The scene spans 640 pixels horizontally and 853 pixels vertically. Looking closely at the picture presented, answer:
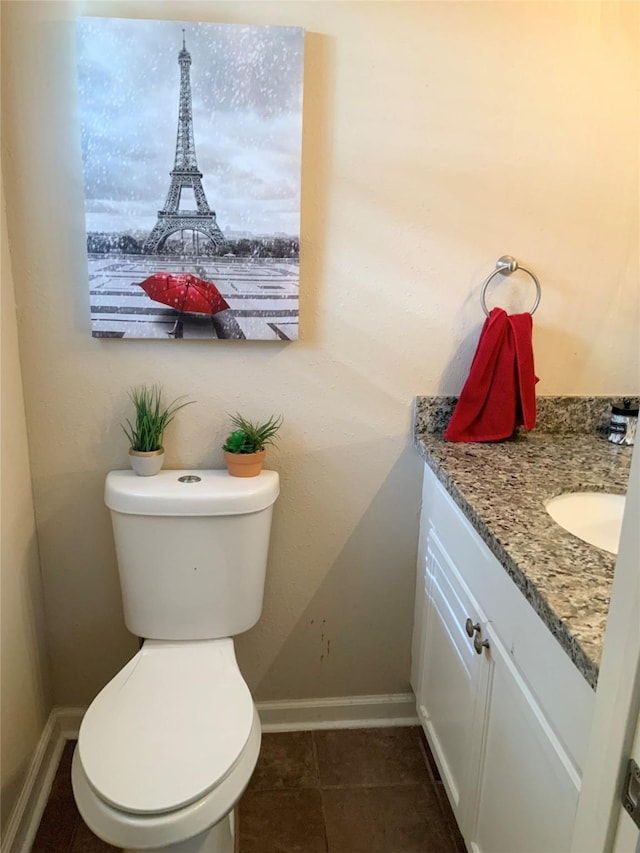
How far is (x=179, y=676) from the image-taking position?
4.94ft

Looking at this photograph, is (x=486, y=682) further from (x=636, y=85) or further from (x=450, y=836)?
(x=636, y=85)

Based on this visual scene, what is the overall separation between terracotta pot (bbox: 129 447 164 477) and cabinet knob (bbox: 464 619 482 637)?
810 millimetres

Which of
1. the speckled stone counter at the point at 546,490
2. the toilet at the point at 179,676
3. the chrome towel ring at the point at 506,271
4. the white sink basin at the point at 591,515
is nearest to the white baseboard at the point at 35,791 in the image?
the toilet at the point at 179,676

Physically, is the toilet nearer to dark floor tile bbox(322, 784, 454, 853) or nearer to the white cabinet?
dark floor tile bbox(322, 784, 454, 853)

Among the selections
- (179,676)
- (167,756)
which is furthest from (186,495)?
(167,756)

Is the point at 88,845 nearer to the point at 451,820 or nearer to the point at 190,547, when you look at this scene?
the point at 190,547

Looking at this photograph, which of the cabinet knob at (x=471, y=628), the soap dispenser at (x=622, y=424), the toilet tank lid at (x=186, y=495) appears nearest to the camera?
the cabinet knob at (x=471, y=628)

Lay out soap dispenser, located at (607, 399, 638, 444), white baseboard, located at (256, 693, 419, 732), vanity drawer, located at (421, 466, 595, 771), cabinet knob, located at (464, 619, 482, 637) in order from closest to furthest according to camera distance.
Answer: vanity drawer, located at (421, 466, 595, 771)
cabinet knob, located at (464, 619, 482, 637)
soap dispenser, located at (607, 399, 638, 444)
white baseboard, located at (256, 693, 419, 732)

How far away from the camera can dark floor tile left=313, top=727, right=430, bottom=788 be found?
1813mm

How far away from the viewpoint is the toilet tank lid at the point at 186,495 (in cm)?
156

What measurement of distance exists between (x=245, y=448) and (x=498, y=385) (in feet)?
2.10

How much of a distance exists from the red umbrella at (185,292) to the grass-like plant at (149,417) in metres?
0.22

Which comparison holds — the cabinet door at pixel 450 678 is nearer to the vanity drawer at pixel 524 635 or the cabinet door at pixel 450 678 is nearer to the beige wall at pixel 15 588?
the vanity drawer at pixel 524 635

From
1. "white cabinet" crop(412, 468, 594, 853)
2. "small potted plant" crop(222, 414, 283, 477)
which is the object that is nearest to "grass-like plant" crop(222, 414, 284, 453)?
"small potted plant" crop(222, 414, 283, 477)
